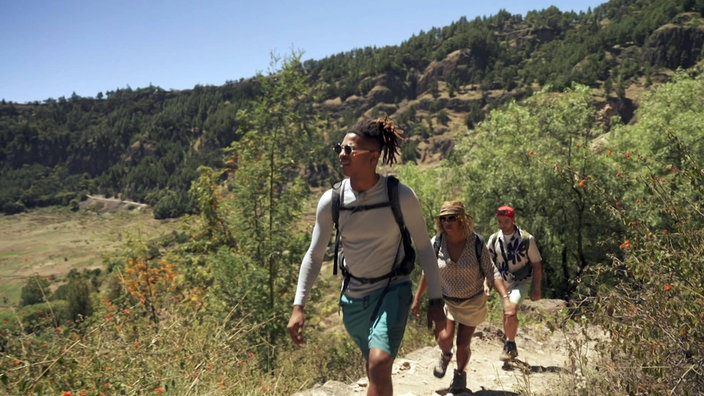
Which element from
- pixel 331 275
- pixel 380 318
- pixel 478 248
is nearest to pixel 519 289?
pixel 478 248

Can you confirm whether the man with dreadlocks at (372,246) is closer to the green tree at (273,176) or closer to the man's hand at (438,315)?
the man's hand at (438,315)

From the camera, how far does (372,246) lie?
2.97 metres

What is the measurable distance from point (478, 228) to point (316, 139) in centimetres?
A: 951

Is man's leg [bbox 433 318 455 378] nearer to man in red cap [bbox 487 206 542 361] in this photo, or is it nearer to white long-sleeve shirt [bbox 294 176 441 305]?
man in red cap [bbox 487 206 542 361]

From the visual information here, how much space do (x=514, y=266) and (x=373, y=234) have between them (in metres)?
2.74

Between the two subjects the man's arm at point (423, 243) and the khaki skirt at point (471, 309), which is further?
the khaki skirt at point (471, 309)

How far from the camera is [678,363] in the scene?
2.70m

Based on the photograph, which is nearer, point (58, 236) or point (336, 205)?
point (336, 205)

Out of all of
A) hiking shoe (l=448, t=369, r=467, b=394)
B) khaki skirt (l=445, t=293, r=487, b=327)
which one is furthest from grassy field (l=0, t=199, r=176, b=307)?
khaki skirt (l=445, t=293, r=487, b=327)

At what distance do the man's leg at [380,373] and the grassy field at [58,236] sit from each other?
9458cm

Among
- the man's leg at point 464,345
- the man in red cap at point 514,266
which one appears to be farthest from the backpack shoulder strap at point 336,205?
the man in red cap at point 514,266

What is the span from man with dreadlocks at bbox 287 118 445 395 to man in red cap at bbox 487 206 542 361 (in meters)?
2.22

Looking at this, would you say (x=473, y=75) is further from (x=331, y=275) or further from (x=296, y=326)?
(x=296, y=326)

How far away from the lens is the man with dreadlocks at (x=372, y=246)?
116 inches
